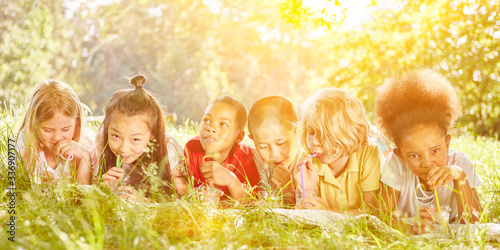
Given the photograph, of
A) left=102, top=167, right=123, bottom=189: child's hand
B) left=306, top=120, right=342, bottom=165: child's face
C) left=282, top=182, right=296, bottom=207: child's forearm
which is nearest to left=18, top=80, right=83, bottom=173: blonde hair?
left=102, top=167, right=123, bottom=189: child's hand

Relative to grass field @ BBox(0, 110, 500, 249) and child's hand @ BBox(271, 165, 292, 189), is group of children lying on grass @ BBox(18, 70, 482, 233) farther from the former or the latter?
grass field @ BBox(0, 110, 500, 249)

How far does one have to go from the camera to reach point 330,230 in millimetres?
3035

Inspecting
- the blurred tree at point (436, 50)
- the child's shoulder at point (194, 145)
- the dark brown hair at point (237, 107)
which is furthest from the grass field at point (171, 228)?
the blurred tree at point (436, 50)

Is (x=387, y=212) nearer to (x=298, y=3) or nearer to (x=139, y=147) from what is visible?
(x=139, y=147)

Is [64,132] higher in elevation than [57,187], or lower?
higher

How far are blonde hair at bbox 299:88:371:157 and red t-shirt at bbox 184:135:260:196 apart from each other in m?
0.59

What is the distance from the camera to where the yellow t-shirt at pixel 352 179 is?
3.59 meters

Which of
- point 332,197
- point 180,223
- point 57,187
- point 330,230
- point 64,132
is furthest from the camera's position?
point 64,132

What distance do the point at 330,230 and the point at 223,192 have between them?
111 cm

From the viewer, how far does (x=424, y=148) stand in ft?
10.3

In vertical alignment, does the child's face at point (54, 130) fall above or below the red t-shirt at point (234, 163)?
above

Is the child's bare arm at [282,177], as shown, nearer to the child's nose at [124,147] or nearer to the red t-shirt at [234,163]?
the red t-shirt at [234,163]

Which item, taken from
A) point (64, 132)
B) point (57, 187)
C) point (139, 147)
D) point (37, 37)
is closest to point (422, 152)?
point (139, 147)

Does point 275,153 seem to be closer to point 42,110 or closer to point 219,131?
point 219,131
